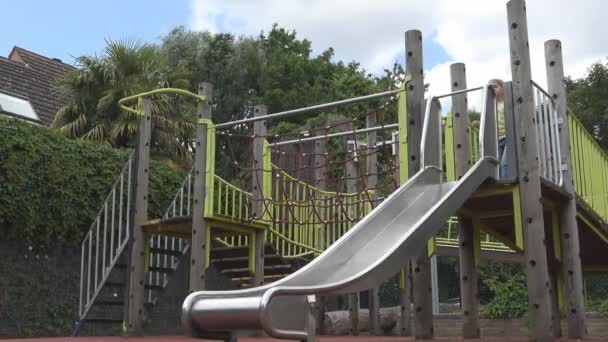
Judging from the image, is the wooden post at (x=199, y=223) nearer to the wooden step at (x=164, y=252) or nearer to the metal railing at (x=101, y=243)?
the wooden step at (x=164, y=252)

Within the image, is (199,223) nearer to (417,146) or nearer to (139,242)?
(139,242)

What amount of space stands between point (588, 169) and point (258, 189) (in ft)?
11.3

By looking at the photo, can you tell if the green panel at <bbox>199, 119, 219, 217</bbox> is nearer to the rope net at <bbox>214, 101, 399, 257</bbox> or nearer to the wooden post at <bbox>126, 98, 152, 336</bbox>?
the rope net at <bbox>214, 101, 399, 257</bbox>

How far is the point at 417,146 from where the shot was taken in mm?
5469

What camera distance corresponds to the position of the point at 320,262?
3662mm

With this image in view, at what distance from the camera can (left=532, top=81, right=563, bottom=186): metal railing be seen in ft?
18.7

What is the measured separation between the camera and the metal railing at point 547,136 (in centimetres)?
571

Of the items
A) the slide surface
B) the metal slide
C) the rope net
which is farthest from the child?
the rope net

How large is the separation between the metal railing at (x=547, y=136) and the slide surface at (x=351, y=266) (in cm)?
86

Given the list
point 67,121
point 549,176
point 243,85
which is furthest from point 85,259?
point 243,85

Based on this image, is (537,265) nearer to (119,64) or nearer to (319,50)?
(119,64)

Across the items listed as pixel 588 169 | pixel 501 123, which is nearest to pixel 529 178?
pixel 501 123

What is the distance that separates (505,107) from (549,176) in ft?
2.62

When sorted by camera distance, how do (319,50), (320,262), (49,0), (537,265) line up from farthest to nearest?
(319,50) < (49,0) < (537,265) < (320,262)
